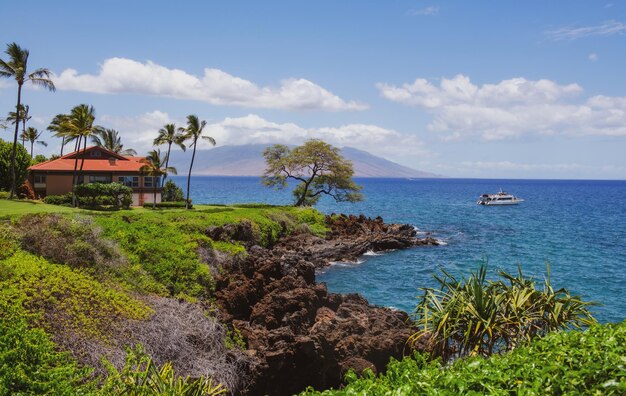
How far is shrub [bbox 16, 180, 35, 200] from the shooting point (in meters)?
54.9

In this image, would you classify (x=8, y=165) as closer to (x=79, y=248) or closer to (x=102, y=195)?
(x=102, y=195)

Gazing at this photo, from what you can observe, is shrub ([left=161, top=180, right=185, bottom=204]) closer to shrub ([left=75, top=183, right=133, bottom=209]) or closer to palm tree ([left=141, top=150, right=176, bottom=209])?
palm tree ([left=141, top=150, right=176, bottom=209])

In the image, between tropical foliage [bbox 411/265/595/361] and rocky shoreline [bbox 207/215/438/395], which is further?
rocky shoreline [bbox 207/215/438/395]

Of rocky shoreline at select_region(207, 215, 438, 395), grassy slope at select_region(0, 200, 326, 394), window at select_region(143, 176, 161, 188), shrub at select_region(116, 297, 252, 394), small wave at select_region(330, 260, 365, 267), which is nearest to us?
grassy slope at select_region(0, 200, 326, 394)

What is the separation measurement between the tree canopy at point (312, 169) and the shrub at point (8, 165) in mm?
28465

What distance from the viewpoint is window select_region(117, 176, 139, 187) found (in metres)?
56.2

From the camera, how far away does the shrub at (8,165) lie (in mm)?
54562

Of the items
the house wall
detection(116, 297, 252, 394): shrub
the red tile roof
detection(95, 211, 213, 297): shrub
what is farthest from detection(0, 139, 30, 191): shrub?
detection(116, 297, 252, 394): shrub

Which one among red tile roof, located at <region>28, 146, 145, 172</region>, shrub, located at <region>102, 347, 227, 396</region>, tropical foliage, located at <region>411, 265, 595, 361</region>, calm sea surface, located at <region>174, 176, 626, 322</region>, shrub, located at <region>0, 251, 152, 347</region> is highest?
red tile roof, located at <region>28, 146, 145, 172</region>

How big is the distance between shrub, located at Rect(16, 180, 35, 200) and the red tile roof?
7.55ft

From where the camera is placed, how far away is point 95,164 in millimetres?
56219

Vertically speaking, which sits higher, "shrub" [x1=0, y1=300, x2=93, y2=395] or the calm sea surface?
"shrub" [x1=0, y1=300, x2=93, y2=395]

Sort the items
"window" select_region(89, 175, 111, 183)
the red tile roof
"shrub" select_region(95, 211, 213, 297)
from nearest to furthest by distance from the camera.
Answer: "shrub" select_region(95, 211, 213, 297) < the red tile roof < "window" select_region(89, 175, 111, 183)

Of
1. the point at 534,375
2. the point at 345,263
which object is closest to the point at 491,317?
the point at 534,375
